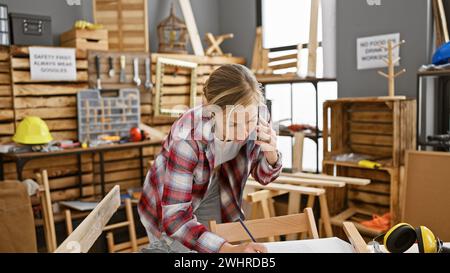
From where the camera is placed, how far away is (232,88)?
43.4 inches

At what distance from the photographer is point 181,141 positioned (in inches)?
47.1

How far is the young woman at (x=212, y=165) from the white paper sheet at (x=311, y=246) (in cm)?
21

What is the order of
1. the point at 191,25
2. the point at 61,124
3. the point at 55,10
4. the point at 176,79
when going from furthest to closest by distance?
1. the point at 191,25
2. the point at 176,79
3. the point at 55,10
4. the point at 61,124

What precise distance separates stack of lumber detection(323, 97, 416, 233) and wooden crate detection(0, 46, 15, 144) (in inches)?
93.0

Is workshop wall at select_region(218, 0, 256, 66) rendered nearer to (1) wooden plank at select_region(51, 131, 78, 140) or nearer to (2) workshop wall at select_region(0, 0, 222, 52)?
(2) workshop wall at select_region(0, 0, 222, 52)

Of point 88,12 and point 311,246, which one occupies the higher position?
point 88,12

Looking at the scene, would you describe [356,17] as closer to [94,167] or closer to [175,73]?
[175,73]

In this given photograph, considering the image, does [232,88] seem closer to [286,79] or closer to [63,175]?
[286,79]

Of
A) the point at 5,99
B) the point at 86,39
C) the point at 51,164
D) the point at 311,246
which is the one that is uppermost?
the point at 86,39

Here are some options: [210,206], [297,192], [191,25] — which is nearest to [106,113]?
[191,25]

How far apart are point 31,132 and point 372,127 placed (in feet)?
8.03

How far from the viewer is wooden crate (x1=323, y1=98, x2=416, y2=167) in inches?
108
